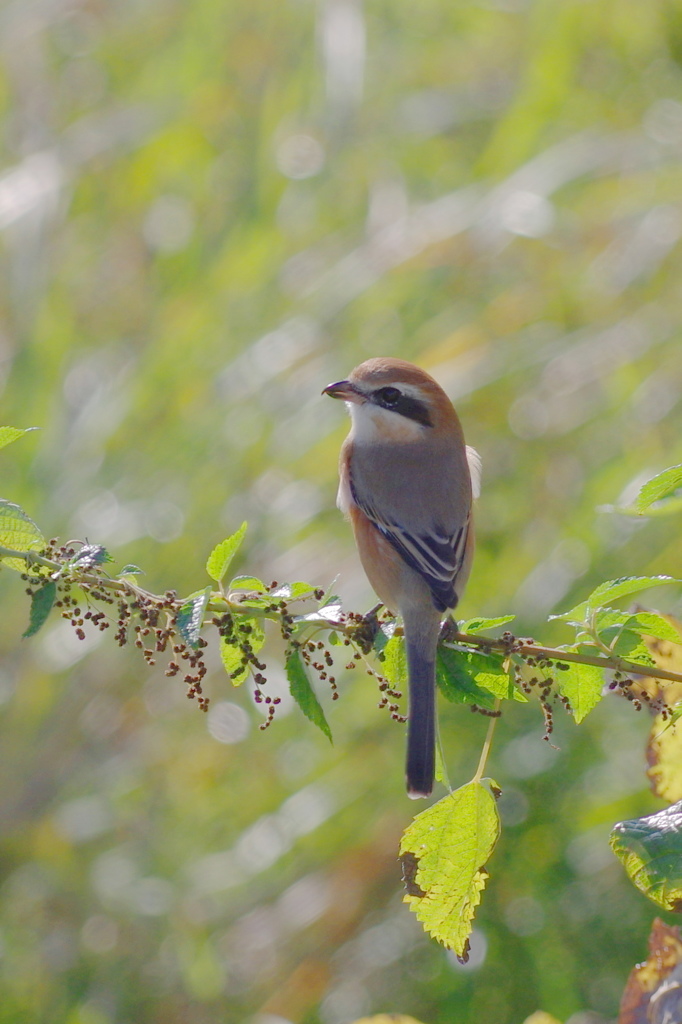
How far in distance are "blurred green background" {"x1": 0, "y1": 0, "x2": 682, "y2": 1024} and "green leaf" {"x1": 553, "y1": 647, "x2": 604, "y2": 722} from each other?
1885mm

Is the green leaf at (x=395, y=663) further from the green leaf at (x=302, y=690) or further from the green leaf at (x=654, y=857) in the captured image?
the green leaf at (x=654, y=857)

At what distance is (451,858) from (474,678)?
23 centimetres

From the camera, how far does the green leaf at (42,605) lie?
1.25 meters

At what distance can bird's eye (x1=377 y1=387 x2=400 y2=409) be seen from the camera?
2617 mm

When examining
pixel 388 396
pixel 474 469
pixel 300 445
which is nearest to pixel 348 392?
pixel 388 396

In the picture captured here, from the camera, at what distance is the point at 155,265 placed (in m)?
4.47

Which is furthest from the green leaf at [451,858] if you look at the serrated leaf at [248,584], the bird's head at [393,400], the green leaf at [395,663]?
the bird's head at [393,400]

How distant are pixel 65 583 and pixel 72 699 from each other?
244 centimetres

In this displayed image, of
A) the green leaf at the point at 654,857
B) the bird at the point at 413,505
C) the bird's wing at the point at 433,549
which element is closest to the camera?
the green leaf at the point at 654,857

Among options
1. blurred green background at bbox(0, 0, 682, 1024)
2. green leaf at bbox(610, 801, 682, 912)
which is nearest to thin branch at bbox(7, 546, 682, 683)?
green leaf at bbox(610, 801, 682, 912)

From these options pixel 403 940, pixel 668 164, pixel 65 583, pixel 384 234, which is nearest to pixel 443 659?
pixel 65 583

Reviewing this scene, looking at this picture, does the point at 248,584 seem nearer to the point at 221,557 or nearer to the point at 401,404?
the point at 221,557

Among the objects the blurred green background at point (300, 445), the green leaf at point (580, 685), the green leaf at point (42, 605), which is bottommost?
the blurred green background at point (300, 445)

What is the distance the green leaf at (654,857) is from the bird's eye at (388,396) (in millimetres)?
1556
